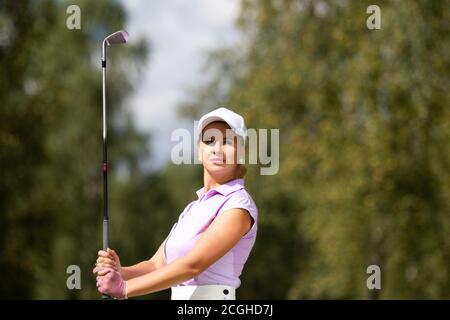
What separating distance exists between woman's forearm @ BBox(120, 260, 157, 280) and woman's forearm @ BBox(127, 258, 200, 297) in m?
0.23

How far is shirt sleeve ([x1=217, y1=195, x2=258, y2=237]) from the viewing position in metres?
3.56

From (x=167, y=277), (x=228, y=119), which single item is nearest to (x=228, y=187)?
(x=228, y=119)

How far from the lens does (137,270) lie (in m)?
3.84

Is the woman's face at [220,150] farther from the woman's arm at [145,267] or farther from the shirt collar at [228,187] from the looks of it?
the woman's arm at [145,267]

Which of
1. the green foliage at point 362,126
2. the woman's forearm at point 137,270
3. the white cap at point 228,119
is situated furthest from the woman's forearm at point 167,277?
the green foliage at point 362,126

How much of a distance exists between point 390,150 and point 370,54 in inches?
82.5

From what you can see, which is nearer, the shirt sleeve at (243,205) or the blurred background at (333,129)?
the shirt sleeve at (243,205)

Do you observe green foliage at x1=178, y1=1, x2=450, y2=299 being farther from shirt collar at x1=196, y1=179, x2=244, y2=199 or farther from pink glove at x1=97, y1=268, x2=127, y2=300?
pink glove at x1=97, y1=268, x2=127, y2=300

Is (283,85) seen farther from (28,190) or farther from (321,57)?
(28,190)

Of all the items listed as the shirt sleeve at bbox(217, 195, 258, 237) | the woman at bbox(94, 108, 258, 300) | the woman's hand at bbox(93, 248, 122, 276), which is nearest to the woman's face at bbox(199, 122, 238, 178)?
Result: the woman at bbox(94, 108, 258, 300)

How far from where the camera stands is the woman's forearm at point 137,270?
3.78 m

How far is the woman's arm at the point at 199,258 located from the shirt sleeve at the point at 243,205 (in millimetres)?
39

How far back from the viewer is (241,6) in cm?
2356
